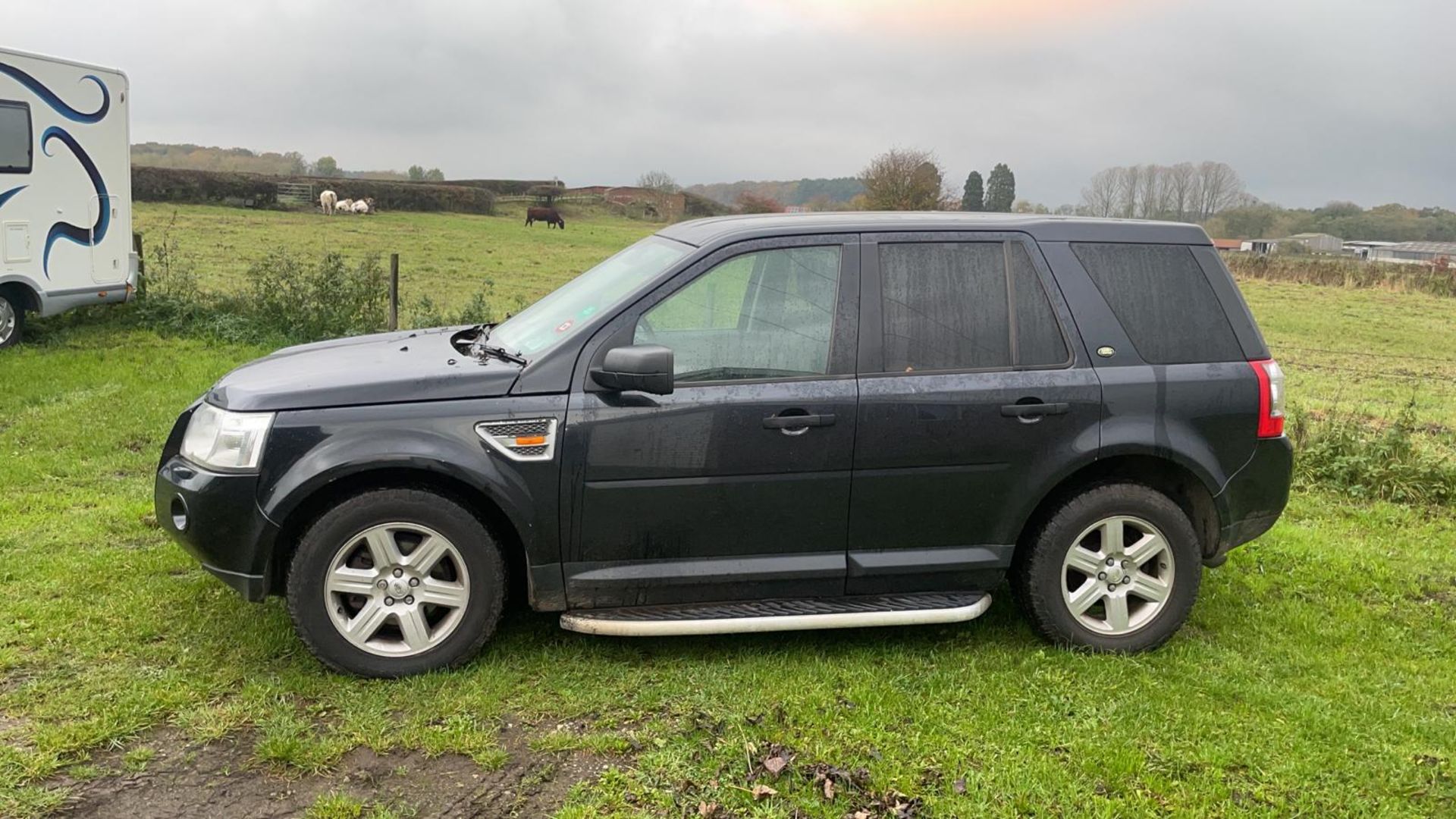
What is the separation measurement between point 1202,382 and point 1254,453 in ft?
1.34

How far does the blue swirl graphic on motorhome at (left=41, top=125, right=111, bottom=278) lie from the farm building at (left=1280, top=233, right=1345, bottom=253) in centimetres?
4575

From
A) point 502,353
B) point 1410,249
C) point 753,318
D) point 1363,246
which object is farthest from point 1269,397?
point 1363,246

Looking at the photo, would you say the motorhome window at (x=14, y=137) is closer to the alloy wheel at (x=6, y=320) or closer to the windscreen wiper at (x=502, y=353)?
the alloy wheel at (x=6, y=320)

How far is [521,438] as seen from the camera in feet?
12.8

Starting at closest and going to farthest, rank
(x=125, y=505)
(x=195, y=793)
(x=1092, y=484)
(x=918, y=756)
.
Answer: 1. (x=195, y=793)
2. (x=918, y=756)
3. (x=1092, y=484)
4. (x=125, y=505)

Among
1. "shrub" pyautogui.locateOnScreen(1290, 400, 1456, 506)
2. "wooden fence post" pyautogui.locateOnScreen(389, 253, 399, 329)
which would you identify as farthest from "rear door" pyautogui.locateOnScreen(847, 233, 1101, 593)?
"wooden fence post" pyautogui.locateOnScreen(389, 253, 399, 329)

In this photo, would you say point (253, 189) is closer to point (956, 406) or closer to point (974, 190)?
point (974, 190)

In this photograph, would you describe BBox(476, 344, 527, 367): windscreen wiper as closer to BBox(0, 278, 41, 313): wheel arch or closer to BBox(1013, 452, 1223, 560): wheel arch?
BBox(1013, 452, 1223, 560): wheel arch

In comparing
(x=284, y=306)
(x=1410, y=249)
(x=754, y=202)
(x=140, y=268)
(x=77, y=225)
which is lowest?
(x=284, y=306)

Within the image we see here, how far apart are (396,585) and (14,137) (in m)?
9.49

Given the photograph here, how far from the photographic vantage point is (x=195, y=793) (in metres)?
3.23

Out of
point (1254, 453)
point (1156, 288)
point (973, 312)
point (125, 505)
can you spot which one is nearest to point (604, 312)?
point (973, 312)

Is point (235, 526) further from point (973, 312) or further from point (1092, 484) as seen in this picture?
point (1092, 484)

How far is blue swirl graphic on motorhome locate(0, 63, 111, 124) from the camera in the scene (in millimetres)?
10430
